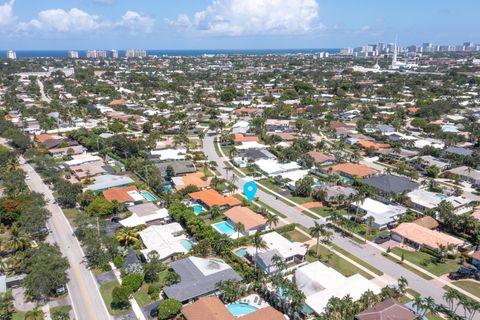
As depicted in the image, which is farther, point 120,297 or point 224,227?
point 224,227

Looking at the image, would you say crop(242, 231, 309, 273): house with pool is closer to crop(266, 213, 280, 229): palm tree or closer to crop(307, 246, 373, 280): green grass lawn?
crop(307, 246, 373, 280): green grass lawn

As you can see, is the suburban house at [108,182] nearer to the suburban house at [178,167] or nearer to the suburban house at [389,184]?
the suburban house at [178,167]

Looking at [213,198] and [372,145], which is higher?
[372,145]

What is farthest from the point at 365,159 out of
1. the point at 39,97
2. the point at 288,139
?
the point at 39,97

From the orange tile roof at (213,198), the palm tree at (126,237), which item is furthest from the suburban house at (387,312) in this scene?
the orange tile roof at (213,198)

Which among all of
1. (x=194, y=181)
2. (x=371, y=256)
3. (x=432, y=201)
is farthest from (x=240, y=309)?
Answer: (x=432, y=201)

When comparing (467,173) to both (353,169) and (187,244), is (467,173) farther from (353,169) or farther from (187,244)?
(187,244)
